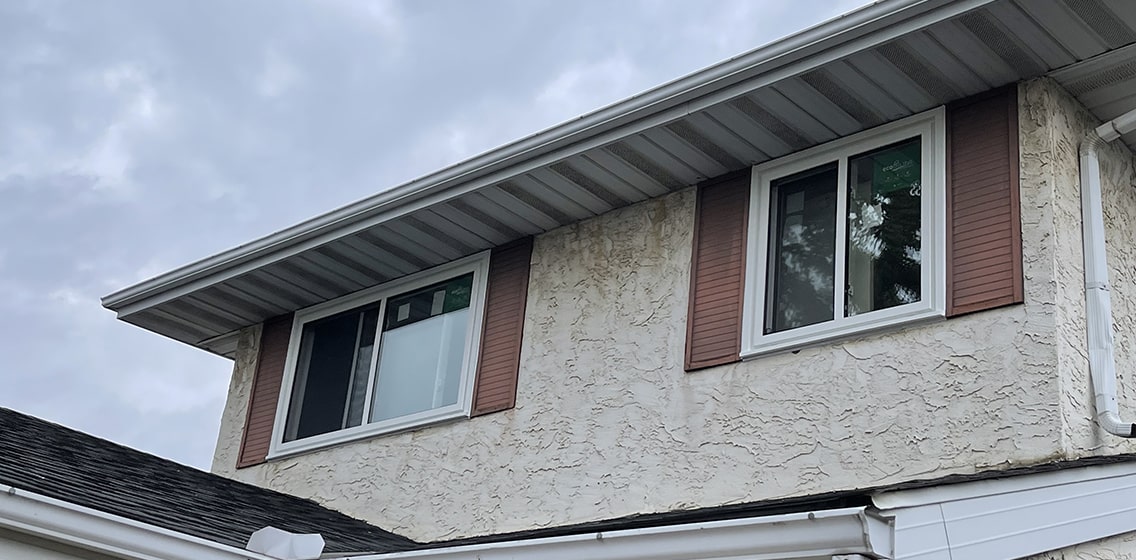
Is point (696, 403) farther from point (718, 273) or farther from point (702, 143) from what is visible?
point (702, 143)

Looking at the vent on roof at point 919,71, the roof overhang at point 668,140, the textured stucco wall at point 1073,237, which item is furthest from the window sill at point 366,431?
the textured stucco wall at point 1073,237

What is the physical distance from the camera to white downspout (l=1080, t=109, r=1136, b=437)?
6031 mm

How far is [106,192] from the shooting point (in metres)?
24.5

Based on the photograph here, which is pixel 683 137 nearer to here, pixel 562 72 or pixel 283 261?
pixel 283 261

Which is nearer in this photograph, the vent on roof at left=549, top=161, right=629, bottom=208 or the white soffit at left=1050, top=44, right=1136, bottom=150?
the white soffit at left=1050, top=44, right=1136, bottom=150

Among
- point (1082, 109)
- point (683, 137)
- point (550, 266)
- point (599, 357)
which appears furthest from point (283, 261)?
point (1082, 109)

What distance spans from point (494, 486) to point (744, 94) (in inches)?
115

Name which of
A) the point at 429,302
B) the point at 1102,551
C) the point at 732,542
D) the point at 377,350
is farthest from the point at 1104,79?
the point at 377,350

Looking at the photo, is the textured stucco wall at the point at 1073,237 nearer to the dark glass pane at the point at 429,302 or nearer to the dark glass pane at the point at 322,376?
the dark glass pane at the point at 429,302

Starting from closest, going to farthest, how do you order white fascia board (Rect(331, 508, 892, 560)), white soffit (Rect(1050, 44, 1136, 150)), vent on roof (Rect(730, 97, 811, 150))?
white fascia board (Rect(331, 508, 892, 560)) < white soffit (Rect(1050, 44, 1136, 150)) < vent on roof (Rect(730, 97, 811, 150))

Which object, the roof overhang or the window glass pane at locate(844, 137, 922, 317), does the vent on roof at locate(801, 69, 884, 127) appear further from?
the window glass pane at locate(844, 137, 922, 317)

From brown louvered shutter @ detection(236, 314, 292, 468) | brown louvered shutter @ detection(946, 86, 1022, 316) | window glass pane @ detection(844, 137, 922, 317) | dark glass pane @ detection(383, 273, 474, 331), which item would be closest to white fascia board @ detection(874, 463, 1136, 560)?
brown louvered shutter @ detection(946, 86, 1022, 316)

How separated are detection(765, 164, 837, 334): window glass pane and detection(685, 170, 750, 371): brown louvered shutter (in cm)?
19

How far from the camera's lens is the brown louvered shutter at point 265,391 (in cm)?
982
